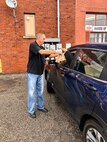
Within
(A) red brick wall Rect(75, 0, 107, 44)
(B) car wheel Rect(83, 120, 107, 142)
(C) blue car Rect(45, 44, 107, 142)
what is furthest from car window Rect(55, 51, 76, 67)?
(A) red brick wall Rect(75, 0, 107, 44)

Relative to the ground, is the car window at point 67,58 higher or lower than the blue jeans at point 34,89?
higher

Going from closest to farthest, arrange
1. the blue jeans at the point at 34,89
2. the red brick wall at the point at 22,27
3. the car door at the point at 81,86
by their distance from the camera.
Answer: the car door at the point at 81,86, the blue jeans at the point at 34,89, the red brick wall at the point at 22,27

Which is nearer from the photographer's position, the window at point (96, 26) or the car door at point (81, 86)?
the car door at point (81, 86)

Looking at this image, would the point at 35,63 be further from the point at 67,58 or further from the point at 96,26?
the point at 96,26

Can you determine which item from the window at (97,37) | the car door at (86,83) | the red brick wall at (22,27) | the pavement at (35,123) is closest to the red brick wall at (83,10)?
the red brick wall at (22,27)

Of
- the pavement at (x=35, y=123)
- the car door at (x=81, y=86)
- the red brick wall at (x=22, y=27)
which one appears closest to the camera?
the car door at (x=81, y=86)

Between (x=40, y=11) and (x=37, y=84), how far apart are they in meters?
5.76

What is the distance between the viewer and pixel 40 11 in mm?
9500

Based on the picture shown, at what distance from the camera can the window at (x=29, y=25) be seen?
943cm

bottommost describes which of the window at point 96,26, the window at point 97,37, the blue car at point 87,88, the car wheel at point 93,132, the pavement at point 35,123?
the pavement at point 35,123

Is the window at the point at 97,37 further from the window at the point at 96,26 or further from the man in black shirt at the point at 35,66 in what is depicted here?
the man in black shirt at the point at 35,66

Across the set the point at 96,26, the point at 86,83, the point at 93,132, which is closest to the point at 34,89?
the point at 86,83

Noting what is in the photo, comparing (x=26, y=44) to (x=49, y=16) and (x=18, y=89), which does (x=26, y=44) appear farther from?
(x=18, y=89)

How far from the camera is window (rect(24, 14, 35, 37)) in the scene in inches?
371
